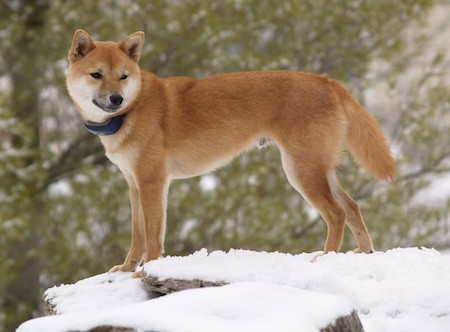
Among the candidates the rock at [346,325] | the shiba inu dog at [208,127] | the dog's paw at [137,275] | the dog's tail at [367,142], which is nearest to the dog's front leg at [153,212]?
the shiba inu dog at [208,127]

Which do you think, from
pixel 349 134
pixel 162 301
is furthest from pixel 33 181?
pixel 162 301

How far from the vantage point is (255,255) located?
530cm

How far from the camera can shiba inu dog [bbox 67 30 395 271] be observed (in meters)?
5.54

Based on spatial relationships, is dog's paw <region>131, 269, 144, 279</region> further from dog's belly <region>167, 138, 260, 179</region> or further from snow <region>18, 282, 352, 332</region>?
snow <region>18, 282, 352, 332</region>

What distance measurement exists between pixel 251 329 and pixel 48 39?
8.07 metres

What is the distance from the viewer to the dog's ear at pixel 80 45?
18.4ft

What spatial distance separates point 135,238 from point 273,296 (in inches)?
87.3

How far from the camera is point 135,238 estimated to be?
18.9ft

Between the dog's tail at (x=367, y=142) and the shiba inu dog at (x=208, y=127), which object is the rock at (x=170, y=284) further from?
the dog's tail at (x=367, y=142)

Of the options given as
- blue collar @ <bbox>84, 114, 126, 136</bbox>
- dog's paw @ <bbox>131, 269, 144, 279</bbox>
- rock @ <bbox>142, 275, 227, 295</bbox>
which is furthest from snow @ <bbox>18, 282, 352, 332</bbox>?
blue collar @ <bbox>84, 114, 126, 136</bbox>

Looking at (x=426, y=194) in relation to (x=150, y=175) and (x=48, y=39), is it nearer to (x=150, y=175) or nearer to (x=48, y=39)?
(x=48, y=39)

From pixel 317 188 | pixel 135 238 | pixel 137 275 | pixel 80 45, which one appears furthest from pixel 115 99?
Result: pixel 317 188

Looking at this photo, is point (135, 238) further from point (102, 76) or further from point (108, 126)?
point (102, 76)

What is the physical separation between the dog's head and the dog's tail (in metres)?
1.46
